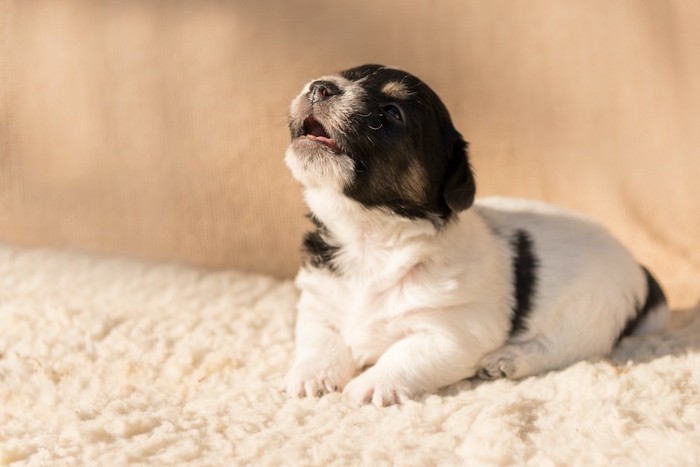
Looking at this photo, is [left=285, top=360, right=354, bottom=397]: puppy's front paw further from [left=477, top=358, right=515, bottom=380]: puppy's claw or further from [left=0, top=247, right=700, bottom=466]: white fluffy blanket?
[left=477, top=358, right=515, bottom=380]: puppy's claw

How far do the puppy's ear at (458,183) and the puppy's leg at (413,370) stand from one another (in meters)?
0.53

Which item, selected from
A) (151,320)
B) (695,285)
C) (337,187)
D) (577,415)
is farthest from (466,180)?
Answer: (695,285)

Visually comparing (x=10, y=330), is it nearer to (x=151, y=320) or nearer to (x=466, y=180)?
(x=151, y=320)

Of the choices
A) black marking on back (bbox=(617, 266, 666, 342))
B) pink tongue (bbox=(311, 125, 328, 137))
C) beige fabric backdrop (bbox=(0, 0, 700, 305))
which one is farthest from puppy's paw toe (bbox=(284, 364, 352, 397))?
beige fabric backdrop (bbox=(0, 0, 700, 305))

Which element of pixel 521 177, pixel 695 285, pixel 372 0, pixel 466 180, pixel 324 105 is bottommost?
pixel 695 285

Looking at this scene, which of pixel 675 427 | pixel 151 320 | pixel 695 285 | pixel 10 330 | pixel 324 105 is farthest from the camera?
pixel 695 285

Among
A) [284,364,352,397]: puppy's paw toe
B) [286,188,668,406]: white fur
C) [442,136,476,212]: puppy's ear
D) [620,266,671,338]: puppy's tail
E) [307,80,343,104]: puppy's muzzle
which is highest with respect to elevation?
[307,80,343,104]: puppy's muzzle

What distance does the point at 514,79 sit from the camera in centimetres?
548

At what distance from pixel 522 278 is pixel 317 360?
3.14 feet

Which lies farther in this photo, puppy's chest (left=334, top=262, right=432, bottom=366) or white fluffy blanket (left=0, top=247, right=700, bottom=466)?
puppy's chest (left=334, top=262, right=432, bottom=366)

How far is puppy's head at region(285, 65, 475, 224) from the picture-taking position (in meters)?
3.29

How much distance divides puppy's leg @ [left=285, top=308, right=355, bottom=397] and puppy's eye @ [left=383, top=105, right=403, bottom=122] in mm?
951

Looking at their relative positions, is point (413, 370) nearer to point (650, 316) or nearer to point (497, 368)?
point (497, 368)

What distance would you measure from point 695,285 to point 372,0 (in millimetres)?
2494
